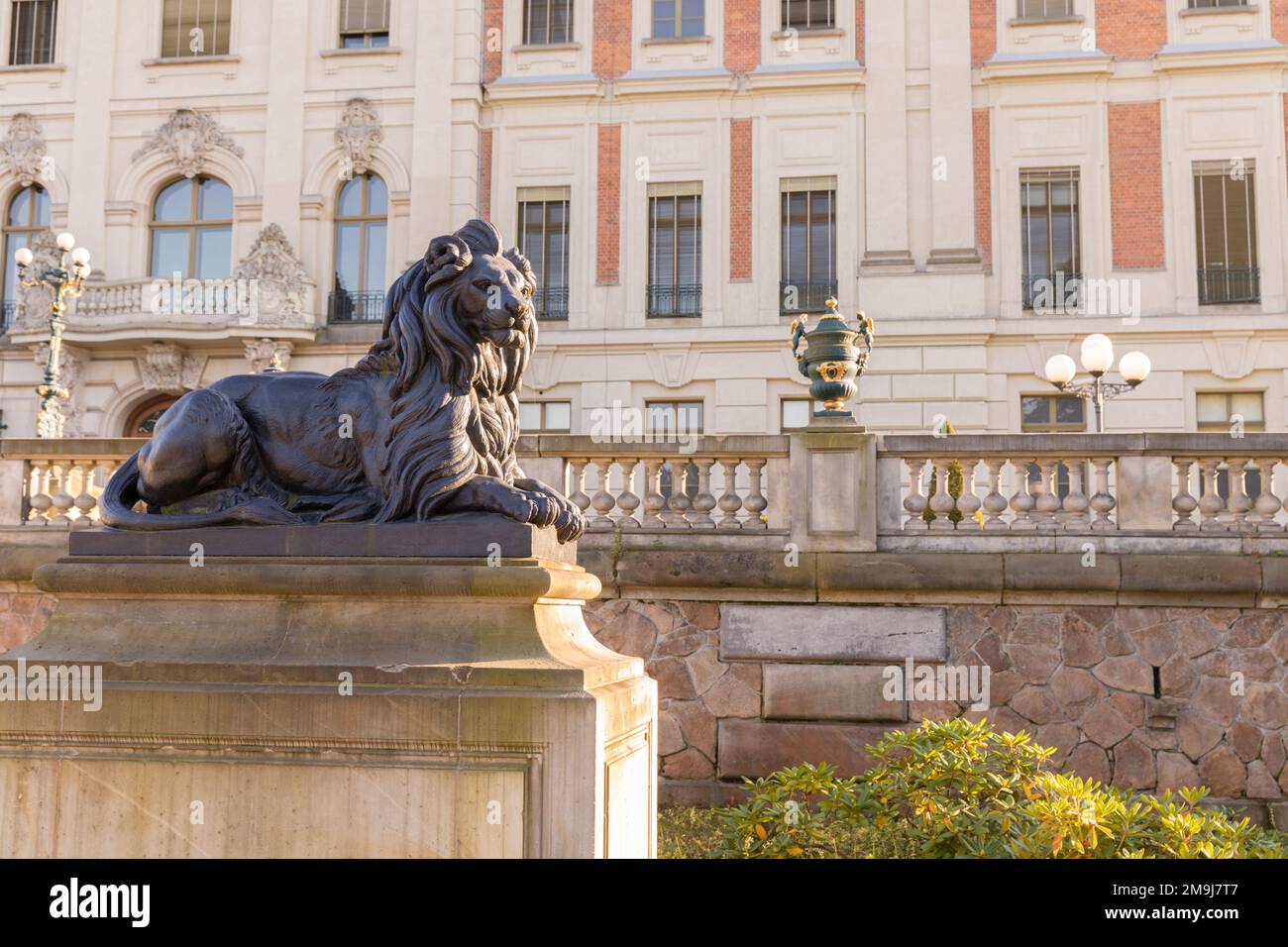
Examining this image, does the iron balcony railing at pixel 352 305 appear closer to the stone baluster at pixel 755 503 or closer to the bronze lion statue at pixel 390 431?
the stone baluster at pixel 755 503

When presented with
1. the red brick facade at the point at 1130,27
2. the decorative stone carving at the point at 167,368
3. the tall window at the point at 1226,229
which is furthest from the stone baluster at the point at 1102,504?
the decorative stone carving at the point at 167,368

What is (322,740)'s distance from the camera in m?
3.32

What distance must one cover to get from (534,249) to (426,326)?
60.8ft

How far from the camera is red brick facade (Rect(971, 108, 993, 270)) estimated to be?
20375 mm

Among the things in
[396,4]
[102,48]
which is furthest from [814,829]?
[102,48]

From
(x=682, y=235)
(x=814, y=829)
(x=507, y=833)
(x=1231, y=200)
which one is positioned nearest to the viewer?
(x=507, y=833)

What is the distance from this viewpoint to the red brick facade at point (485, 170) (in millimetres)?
21781

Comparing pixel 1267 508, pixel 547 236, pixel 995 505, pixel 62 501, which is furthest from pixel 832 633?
pixel 547 236

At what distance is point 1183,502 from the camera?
8438 millimetres

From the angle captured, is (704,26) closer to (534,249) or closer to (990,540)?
(534,249)

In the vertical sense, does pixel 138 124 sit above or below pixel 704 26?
below

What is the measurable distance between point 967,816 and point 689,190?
58.0 ft

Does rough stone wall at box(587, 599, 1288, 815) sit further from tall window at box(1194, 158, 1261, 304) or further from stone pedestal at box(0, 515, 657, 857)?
tall window at box(1194, 158, 1261, 304)

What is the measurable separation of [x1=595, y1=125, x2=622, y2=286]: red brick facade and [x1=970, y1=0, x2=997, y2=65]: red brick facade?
7.11 m
